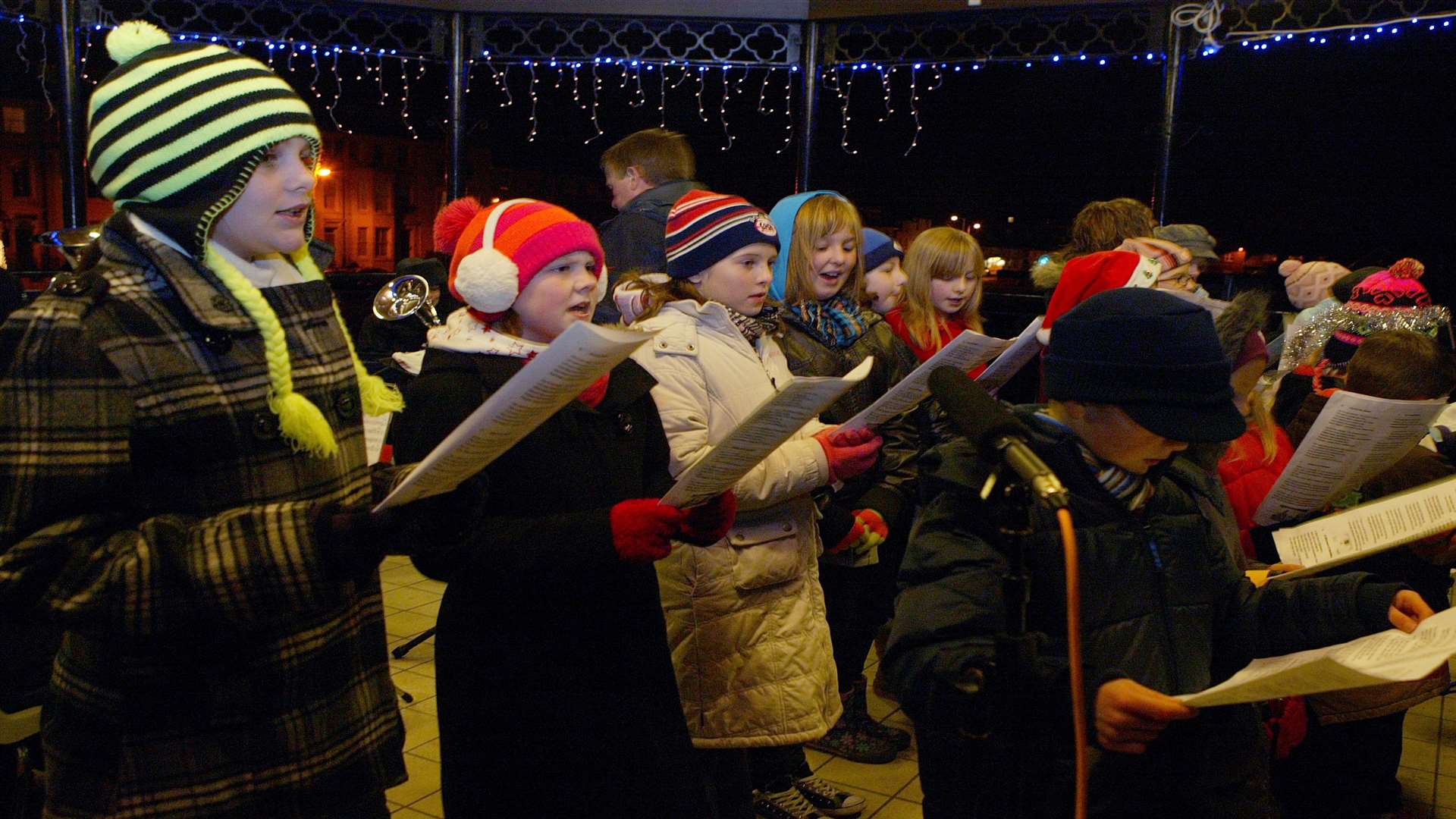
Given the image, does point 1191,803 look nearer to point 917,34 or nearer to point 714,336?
point 714,336

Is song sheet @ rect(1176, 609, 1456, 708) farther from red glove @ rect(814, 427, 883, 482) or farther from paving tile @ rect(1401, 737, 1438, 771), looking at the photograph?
paving tile @ rect(1401, 737, 1438, 771)

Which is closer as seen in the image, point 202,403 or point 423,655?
point 202,403

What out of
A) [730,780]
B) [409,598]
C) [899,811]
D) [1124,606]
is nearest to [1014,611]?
[1124,606]

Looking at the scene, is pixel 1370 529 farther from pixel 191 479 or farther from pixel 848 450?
pixel 191 479

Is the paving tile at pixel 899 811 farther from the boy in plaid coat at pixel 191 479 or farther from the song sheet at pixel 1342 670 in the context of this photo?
the song sheet at pixel 1342 670

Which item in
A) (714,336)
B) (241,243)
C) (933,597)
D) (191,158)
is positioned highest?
(191,158)

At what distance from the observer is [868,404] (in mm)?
3375

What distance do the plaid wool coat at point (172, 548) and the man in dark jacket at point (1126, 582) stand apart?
0.85 m

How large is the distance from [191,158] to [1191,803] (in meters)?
1.76

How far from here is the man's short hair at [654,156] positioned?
14.4 ft

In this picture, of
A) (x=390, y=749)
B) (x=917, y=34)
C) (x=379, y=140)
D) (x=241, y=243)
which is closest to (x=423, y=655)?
(x=390, y=749)

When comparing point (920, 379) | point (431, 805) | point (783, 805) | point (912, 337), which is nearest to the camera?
point (920, 379)

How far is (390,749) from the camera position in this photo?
1.80m

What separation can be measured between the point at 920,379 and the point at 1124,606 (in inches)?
31.1
